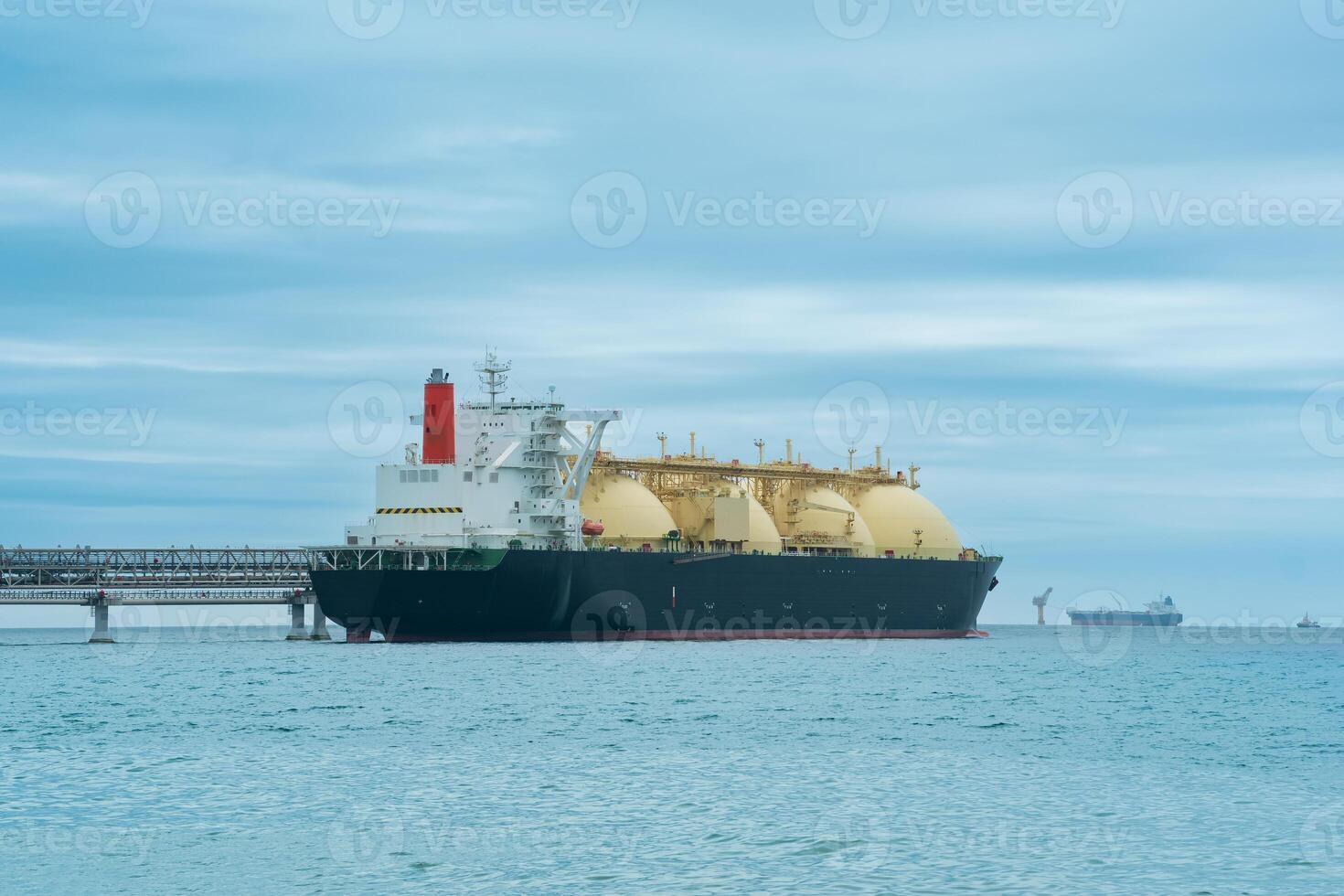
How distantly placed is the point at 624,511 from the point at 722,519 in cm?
578

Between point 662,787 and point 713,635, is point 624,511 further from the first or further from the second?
point 662,787

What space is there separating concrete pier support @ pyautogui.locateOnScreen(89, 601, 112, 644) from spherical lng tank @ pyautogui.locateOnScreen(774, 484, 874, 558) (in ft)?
117

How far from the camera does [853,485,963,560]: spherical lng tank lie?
9838 centimetres

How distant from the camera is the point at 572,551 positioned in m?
71.9

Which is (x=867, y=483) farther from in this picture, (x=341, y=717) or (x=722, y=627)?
(x=341, y=717)

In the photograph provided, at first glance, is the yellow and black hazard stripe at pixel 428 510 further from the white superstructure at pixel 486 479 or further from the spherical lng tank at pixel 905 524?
the spherical lng tank at pixel 905 524

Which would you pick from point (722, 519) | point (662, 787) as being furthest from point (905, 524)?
point (662, 787)

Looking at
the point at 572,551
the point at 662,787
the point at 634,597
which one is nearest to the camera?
the point at 662,787

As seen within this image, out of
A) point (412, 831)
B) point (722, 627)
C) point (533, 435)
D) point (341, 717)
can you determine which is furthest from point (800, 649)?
point (412, 831)

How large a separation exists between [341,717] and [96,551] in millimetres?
43806

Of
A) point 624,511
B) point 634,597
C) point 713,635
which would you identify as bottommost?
point 713,635

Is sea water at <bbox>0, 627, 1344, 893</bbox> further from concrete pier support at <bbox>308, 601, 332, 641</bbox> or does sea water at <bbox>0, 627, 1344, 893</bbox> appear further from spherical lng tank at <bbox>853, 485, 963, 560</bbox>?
spherical lng tank at <bbox>853, 485, 963, 560</bbox>

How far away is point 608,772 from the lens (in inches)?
1240

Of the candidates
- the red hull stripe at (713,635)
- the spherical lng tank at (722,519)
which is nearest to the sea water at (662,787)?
the red hull stripe at (713,635)
